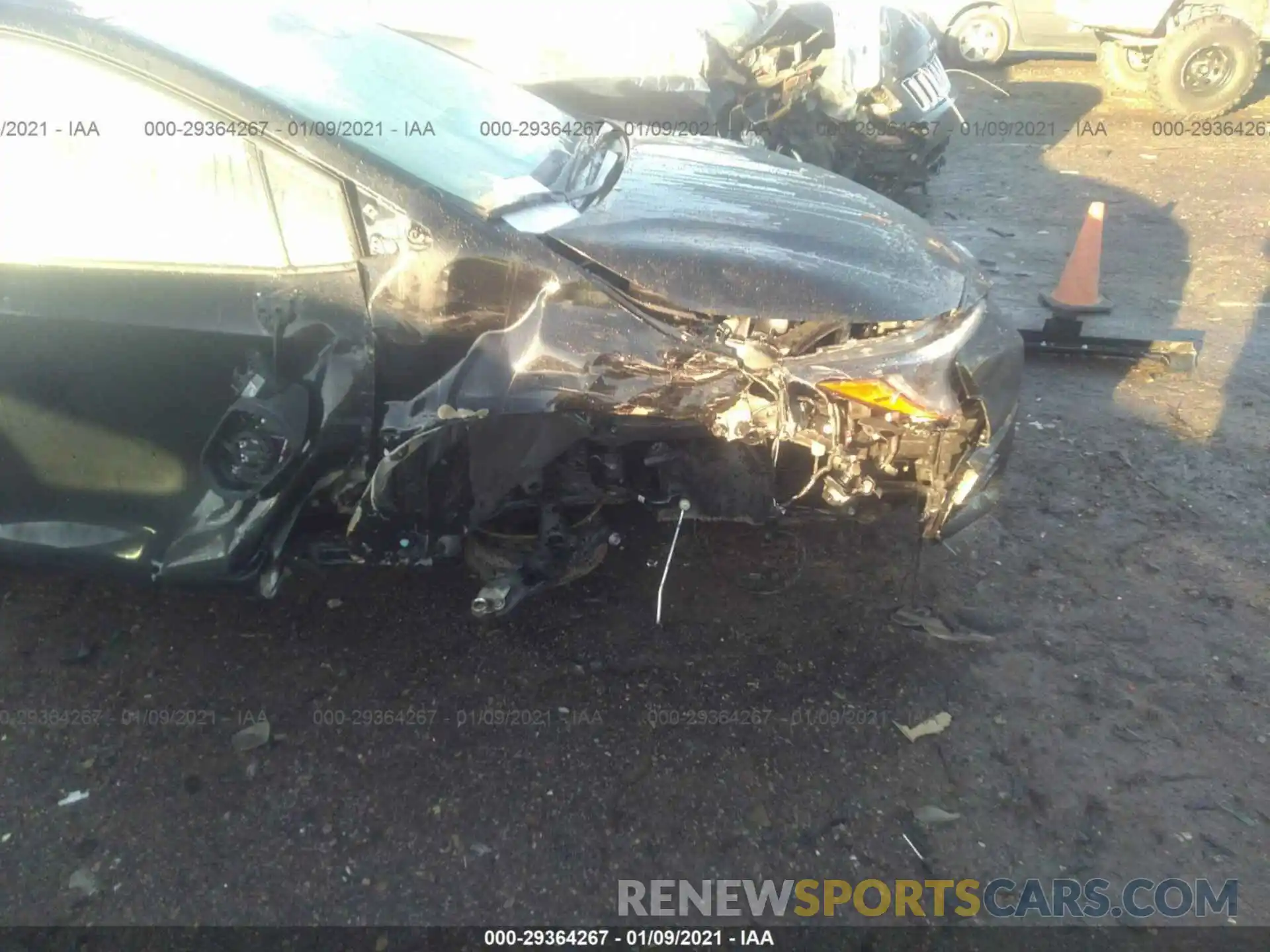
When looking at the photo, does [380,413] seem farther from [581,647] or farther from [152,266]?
[581,647]

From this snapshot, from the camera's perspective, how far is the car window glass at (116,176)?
7.01 ft

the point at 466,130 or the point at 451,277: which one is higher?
the point at 466,130

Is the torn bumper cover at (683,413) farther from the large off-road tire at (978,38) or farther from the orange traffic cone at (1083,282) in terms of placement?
the large off-road tire at (978,38)

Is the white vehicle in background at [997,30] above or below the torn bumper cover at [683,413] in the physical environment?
above

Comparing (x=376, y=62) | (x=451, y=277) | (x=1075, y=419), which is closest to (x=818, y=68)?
(x=1075, y=419)

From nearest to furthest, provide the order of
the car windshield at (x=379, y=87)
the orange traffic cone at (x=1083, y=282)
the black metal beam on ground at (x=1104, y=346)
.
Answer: the car windshield at (x=379, y=87) < the black metal beam on ground at (x=1104, y=346) < the orange traffic cone at (x=1083, y=282)

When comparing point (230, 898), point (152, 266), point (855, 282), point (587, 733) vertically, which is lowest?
point (230, 898)

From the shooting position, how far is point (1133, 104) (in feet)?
A: 30.8

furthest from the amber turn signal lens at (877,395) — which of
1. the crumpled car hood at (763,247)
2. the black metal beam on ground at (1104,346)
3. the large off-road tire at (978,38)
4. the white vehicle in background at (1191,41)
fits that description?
the large off-road tire at (978,38)

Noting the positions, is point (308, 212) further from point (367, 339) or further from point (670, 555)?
point (670, 555)

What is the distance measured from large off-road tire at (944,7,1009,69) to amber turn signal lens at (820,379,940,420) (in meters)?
9.78

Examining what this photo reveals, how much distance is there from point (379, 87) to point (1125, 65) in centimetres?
981

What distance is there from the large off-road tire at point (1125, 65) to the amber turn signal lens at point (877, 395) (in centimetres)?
930

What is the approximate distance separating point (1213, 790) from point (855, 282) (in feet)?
5.38
